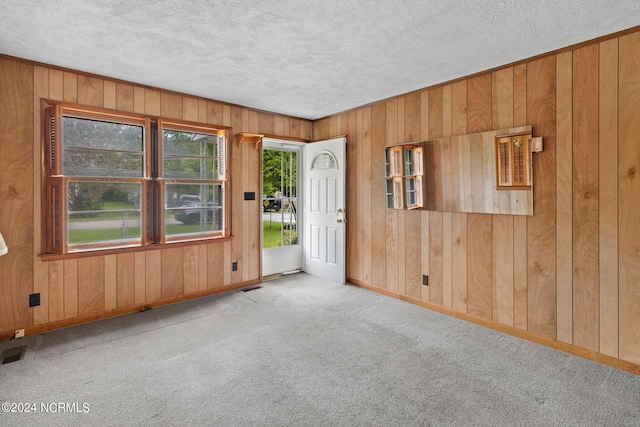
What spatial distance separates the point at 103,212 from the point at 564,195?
435cm

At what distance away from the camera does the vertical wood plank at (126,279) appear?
3445mm

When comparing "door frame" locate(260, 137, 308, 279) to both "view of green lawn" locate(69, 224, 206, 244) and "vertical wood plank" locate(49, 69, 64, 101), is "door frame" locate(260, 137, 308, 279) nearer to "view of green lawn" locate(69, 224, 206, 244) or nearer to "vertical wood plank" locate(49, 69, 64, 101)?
"view of green lawn" locate(69, 224, 206, 244)

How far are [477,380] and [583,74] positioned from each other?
2.49m

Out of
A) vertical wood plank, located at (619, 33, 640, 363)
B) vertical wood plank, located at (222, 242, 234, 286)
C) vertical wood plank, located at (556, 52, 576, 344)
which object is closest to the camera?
vertical wood plank, located at (619, 33, 640, 363)

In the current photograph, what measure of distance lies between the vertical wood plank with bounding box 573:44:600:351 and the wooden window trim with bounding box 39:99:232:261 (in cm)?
364

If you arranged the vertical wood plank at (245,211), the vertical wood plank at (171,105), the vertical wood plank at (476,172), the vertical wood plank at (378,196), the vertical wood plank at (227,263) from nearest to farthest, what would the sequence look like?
the vertical wood plank at (476,172)
the vertical wood plank at (171,105)
the vertical wood plank at (378,196)
the vertical wood plank at (227,263)
the vertical wood plank at (245,211)

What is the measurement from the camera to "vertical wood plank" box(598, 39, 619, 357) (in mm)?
2416

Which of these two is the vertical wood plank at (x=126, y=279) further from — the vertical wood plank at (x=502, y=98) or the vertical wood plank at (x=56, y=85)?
the vertical wood plank at (x=502, y=98)

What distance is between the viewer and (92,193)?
130 inches

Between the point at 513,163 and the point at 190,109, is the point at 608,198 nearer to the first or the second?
the point at 513,163

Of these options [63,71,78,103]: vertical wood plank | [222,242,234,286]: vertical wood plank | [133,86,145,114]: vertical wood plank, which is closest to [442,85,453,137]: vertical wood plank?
[222,242,234,286]: vertical wood plank

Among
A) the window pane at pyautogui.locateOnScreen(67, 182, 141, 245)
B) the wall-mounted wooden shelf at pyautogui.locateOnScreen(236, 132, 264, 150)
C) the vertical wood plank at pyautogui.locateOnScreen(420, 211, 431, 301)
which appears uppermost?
the wall-mounted wooden shelf at pyautogui.locateOnScreen(236, 132, 264, 150)

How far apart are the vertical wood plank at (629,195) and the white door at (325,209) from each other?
284 centimetres

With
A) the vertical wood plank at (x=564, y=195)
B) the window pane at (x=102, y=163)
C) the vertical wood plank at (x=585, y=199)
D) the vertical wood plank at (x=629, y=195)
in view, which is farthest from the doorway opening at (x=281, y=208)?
the vertical wood plank at (x=629, y=195)
